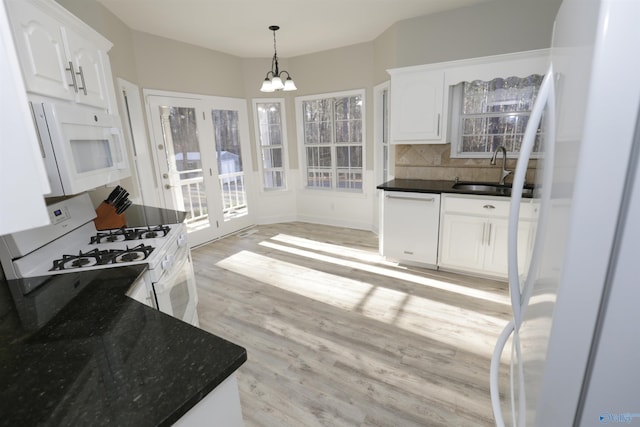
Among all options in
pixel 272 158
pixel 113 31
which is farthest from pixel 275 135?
pixel 113 31

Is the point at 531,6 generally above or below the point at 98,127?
above

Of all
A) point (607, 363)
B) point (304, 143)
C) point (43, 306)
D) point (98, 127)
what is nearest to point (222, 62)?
point (304, 143)

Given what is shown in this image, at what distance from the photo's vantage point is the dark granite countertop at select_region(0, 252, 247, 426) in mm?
741

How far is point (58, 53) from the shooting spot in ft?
5.16

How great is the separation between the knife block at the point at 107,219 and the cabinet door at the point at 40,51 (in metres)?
0.86

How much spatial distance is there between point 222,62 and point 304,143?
5.71 feet

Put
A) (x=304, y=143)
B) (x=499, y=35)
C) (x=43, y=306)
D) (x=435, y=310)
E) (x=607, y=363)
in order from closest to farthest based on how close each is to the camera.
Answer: (x=607, y=363)
(x=43, y=306)
(x=435, y=310)
(x=499, y=35)
(x=304, y=143)

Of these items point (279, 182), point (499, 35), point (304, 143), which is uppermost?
point (499, 35)

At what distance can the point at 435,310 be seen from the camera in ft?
8.84

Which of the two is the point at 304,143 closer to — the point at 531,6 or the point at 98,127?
the point at 531,6

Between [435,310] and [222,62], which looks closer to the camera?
[435,310]

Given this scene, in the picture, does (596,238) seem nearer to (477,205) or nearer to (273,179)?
(477,205)

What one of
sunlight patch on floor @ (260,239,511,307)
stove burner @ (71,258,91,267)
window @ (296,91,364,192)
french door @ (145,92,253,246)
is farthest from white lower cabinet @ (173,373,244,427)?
window @ (296,91,364,192)

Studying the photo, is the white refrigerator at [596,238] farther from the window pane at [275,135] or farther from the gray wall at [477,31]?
the window pane at [275,135]
